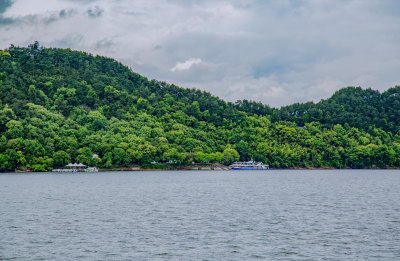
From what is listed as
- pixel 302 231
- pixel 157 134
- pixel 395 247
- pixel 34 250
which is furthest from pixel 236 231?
pixel 157 134

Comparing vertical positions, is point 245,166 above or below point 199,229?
above

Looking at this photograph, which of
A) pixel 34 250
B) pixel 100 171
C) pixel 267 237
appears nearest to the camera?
pixel 34 250

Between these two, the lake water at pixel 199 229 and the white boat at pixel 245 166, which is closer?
the lake water at pixel 199 229

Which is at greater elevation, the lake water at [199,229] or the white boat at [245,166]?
the white boat at [245,166]

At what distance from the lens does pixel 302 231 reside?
3678 centimetres

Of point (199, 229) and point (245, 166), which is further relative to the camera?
point (245, 166)

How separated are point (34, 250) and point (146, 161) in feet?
432

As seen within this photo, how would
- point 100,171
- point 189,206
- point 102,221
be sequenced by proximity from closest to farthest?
point 102,221 < point 189,206 < point 100,171

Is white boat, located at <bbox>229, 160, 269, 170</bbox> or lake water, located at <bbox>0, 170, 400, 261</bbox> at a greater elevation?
white boat, located at <bbox>229, 160, 269, 170</bbox>

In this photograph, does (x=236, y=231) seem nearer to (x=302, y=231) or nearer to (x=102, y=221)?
(x=302, y=231)

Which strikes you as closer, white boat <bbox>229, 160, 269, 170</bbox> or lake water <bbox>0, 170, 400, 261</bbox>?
lake water <bbox>0, 170, 400, 261</bbox>

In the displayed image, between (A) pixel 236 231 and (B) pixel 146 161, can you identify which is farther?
(B) pixel 146 161

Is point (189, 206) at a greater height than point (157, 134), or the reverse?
point (157, 134)

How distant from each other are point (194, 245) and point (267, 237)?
6.27 m
